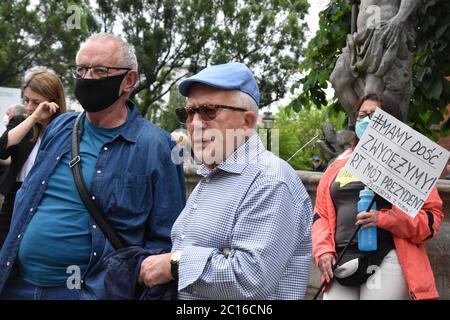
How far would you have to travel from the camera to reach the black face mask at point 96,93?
2699 mm

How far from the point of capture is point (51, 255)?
250 centimetres

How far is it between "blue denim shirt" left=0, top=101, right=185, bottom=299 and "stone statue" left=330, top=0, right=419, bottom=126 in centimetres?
266

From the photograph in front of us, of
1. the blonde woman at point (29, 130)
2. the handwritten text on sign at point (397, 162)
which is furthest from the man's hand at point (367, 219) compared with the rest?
the blonde woman at point (29, 130)

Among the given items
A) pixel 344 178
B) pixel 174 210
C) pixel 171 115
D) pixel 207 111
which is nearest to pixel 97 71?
pixel 174 210

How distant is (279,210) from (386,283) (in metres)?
1.33

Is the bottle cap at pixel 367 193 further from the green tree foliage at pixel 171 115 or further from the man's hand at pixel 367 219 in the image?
the green tree foliage at pixel 171 115

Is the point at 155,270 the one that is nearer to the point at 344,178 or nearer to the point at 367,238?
the point at 367,238

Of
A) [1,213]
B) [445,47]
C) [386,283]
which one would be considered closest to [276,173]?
[386,283]

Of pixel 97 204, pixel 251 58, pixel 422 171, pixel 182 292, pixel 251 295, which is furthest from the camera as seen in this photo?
pixel 251 58

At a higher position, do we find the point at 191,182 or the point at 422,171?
the point at 422,171

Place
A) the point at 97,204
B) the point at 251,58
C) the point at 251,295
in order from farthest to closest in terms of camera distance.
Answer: the point at 251,58 → the point at 97,204 → the point at 251,295

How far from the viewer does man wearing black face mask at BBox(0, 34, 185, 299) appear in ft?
8.16

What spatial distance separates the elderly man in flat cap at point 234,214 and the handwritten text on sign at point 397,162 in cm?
98

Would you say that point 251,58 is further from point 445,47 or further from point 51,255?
point 51,255
